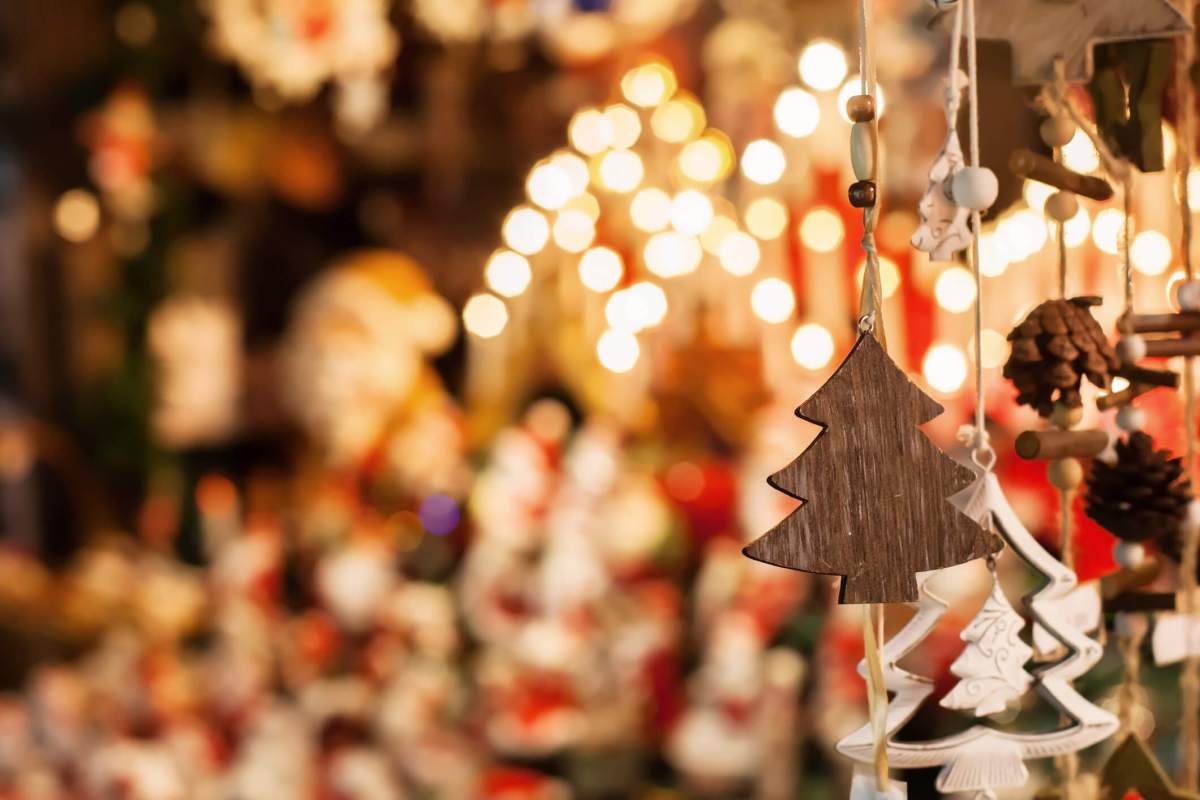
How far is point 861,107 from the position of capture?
301 mm

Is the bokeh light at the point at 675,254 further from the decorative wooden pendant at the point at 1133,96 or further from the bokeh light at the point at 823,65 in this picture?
the decorative wooden pendant at the point at 1133,96

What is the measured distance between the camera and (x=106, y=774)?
1101mm

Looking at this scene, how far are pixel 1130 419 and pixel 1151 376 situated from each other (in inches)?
0.6

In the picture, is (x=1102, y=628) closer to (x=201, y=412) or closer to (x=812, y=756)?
(x=812, y=756)

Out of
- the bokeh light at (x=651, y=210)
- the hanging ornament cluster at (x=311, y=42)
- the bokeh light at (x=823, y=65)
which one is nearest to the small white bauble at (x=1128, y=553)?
the bokeh light at (x=823, y=65)

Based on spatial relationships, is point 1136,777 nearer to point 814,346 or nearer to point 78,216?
point 814,346

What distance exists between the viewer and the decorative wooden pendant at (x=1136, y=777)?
350mm

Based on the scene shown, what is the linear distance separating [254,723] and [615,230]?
0.63 m

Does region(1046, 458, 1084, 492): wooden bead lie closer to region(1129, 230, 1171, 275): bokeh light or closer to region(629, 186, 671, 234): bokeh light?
region(1129, 230, 1171, 275): bokeh light

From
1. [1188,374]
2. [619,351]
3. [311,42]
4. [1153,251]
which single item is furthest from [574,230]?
[1188,374]

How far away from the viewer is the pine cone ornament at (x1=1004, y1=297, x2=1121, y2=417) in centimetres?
32

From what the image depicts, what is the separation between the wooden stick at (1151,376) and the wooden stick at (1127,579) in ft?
0.19

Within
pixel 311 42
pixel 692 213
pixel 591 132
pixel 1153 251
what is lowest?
pixel 1153 251

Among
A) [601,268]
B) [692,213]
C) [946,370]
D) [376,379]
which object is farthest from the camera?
[376,379]
